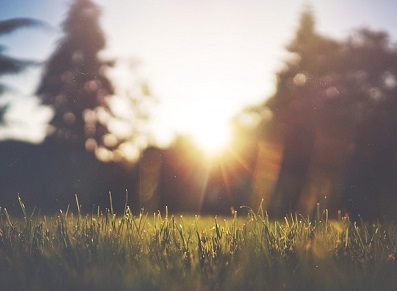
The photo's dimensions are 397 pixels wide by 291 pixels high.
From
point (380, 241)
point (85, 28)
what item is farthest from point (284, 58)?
point (380, 241)

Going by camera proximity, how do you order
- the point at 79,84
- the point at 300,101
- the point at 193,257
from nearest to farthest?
the point at 193,257 → the point at 300,101 → the point at 79,84

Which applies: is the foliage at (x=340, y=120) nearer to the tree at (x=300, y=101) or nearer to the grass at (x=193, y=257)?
the tree at (x=300, y=101)

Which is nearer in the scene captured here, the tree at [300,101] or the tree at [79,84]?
the tree at [300,101]

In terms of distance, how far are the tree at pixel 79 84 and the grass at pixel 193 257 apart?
20.0 meters

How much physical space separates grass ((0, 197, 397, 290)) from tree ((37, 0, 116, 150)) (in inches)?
788

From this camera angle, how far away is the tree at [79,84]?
2447 centimetres

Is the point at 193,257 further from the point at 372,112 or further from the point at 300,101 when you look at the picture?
the point at 300,101

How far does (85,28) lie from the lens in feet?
91.1

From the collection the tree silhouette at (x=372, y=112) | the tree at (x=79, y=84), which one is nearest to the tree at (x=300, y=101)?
the tree silhouette at (x=372, y=112)

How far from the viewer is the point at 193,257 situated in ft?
11.5

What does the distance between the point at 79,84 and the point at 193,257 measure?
24198 millimetres

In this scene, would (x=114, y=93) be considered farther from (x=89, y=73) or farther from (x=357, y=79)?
(x=357, y=79)

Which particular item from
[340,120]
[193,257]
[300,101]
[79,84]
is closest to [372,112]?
[340,120]

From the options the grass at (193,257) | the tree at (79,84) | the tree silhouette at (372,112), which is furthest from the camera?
the tree at (79,84)
